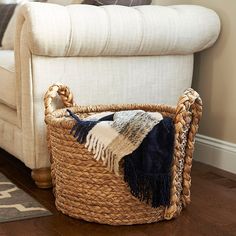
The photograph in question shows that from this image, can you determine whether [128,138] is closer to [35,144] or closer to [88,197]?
[88,197]

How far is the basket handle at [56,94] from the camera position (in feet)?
5.32

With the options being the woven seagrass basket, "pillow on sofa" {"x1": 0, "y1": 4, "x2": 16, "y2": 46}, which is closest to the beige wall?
the woven seagrass basket

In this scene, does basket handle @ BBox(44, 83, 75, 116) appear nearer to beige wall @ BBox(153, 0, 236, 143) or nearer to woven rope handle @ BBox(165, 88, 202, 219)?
woven rope handle @ BBox(165, 88, 202, 219)

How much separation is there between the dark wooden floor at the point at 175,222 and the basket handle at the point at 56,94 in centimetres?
33

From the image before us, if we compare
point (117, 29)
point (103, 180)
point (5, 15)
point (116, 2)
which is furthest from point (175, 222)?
point (5, 15)

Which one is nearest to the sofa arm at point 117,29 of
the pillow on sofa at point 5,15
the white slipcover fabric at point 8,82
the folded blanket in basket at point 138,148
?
the white slipcover fabric at point 8,82

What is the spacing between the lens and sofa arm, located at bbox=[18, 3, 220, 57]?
1621 millimetres

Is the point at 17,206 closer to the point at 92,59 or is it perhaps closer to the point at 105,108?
the point at 105,108

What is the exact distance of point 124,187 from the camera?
1446mm

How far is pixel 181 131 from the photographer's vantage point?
4.73 ft

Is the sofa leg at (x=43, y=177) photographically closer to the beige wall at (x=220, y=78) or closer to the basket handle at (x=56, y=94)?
the basket handle at (x=56, y=94)

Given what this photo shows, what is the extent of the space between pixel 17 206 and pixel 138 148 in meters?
0.49

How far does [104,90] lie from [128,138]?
1.61ft

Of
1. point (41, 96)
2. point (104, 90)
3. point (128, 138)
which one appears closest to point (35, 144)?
point (41, 96)
